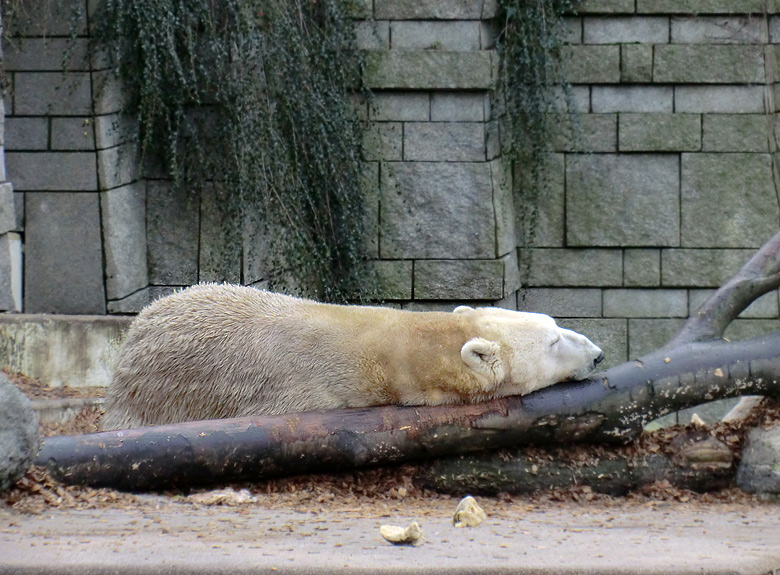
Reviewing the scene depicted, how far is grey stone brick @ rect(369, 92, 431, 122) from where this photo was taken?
6.57 meters

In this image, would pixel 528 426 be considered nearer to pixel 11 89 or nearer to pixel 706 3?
pixel 11 89

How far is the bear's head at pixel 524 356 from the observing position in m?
3.62

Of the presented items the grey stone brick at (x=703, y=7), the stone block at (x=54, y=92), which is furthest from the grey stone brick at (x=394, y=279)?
the grey stone brick at (x=703, y=7)

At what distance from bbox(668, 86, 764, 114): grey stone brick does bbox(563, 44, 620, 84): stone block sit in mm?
495

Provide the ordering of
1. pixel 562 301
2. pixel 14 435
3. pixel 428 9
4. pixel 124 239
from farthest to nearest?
pixel 562 301 → pixel 428 9 → pixel 124 239 → pixel 14 435

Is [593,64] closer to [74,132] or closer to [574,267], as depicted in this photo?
[574,267]

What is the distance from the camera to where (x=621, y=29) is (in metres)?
6.72

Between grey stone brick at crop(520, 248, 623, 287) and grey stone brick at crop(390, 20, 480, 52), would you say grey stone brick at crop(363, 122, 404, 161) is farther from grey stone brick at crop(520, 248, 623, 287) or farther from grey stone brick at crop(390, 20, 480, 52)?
grey stone brick at crop(520, 248, 623, 287)

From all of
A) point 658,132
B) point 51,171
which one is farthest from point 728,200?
point 51,171

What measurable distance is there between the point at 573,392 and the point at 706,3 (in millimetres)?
4138

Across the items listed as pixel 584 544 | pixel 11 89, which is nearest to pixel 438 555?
pixel 584 544

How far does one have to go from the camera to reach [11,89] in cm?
577

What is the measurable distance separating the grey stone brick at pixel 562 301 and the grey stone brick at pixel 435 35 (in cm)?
179

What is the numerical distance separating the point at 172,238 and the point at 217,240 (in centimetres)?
31
